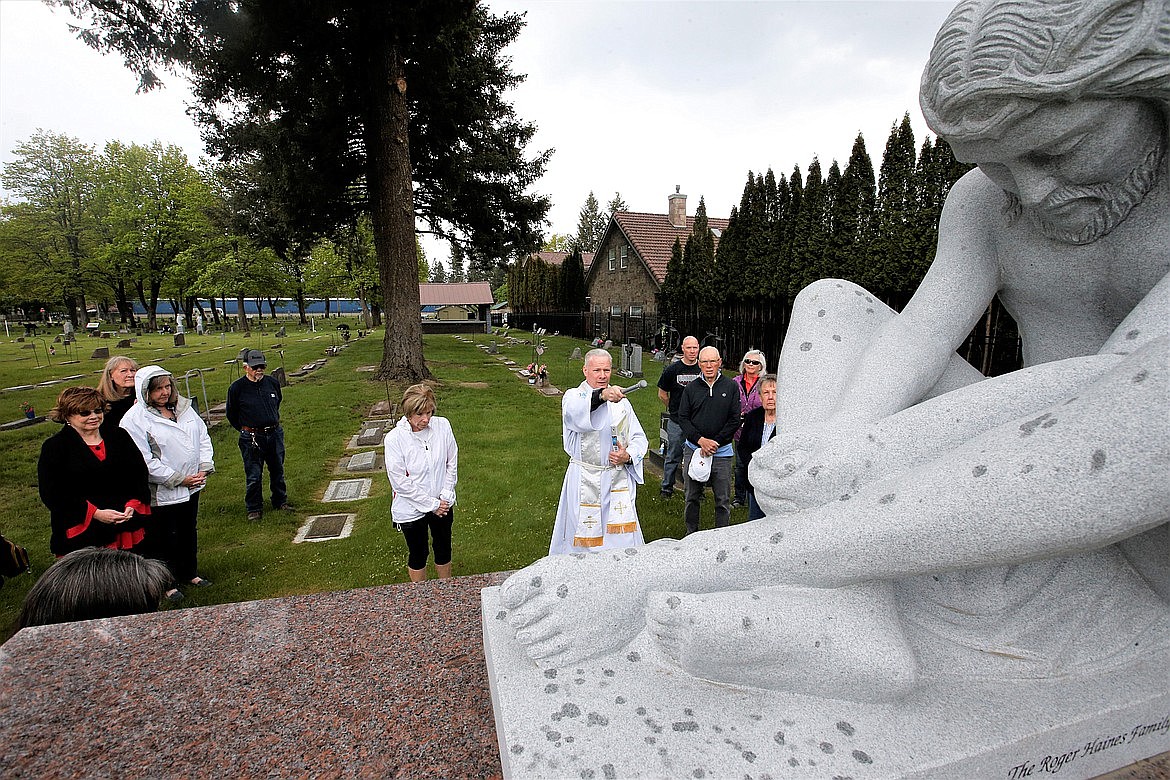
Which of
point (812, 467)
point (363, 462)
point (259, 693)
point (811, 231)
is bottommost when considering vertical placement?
point (363, 462)

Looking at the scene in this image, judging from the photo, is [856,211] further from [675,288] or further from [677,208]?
[677,208]

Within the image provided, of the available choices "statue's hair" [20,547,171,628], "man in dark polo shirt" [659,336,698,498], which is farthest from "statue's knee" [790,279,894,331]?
"man in dark polo shirt" [659,336,698,498]

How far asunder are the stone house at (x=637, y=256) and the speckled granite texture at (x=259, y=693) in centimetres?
2032

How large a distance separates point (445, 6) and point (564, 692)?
11.6 meters

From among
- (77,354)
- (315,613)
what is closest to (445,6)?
(315,613)

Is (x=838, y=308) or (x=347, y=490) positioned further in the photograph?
(x=347, y=490)

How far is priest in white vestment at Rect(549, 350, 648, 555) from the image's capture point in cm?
403

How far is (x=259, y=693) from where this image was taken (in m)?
1.98

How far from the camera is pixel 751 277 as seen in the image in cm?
1432

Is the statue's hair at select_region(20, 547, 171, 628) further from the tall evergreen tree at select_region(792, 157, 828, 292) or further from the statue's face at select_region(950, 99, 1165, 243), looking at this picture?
the tall evergreen tree at select_region(792, 157, 828, 292)

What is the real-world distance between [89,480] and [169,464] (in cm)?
69

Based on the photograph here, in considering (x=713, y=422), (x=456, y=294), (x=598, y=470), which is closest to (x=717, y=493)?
(x=713, y=422)

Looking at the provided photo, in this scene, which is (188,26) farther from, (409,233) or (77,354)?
(77,354)

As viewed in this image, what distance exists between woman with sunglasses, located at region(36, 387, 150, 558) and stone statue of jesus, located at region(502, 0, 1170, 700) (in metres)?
3.29
